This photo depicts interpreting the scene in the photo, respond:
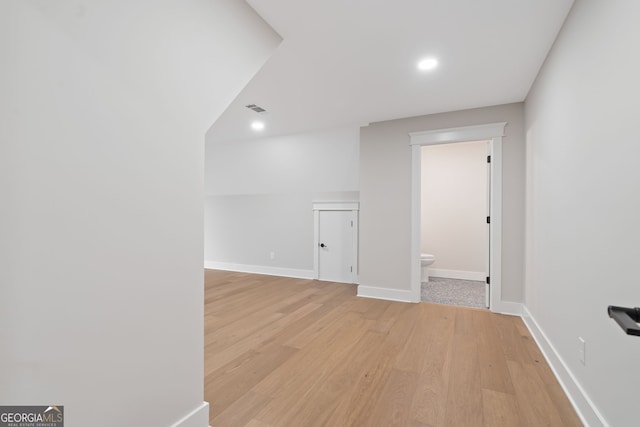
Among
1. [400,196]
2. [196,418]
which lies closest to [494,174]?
[400,196]

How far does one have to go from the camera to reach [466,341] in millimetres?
2629

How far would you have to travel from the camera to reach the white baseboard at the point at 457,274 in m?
5.15

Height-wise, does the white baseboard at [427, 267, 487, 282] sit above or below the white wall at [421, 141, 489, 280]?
below

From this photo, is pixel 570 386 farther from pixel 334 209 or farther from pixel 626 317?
pixel 334 209

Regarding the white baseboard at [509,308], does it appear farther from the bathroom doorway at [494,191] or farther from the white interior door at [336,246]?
the white interior door at [336,246]

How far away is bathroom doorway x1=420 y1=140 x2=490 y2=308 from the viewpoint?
514cm

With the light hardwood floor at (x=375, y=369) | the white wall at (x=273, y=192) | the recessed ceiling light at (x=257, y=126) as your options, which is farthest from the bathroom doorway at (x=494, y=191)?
the recessed ceiling light at (x=257, y=126)

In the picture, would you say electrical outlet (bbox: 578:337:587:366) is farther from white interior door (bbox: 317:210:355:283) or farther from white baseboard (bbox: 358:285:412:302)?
white interior door (bbox: 317:210:355:283)

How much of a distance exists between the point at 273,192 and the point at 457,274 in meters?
3.76

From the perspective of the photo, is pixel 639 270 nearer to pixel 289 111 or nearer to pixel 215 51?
pixel 215 51

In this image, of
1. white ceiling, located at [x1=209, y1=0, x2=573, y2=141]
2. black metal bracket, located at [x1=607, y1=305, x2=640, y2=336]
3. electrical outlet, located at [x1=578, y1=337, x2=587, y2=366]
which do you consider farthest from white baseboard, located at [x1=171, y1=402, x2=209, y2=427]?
white ceiling, located at [x1=209, y1=0, x2=573, y2=141]

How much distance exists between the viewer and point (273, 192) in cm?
532

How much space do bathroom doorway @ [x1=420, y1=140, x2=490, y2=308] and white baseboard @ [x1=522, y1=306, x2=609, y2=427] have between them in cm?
249

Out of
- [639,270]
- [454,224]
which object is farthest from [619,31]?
[454,224]
